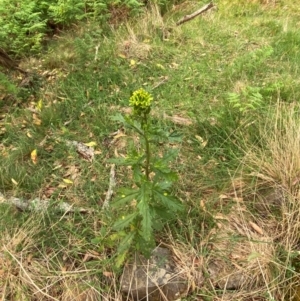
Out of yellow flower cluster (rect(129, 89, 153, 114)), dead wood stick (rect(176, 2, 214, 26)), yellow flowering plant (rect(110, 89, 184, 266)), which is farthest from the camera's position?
dead wood stick (rect(176, 2, 214, 26))

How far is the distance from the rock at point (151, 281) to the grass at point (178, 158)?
0.08 meters

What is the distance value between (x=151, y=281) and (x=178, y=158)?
1135 millimetres

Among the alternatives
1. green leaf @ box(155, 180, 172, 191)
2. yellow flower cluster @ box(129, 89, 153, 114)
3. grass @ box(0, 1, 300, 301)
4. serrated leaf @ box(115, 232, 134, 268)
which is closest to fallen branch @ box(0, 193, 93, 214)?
grass @ box(0, 1, 300, 301)

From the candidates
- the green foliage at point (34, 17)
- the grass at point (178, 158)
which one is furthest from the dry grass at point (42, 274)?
the green foliage at point (34, 17)

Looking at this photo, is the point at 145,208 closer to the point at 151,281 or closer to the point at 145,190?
the point at 145,190

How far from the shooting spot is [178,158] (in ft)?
10.1

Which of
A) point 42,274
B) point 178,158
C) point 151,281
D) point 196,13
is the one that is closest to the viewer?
point 151,281

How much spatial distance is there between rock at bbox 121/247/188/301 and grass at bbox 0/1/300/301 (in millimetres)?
82

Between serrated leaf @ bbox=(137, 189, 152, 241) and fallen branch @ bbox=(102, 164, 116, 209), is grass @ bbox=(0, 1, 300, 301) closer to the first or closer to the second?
fallen branch @ bbox=(102, 164, 116, 209)

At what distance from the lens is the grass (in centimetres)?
238

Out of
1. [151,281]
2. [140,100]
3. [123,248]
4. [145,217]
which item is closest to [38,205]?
[123,248]

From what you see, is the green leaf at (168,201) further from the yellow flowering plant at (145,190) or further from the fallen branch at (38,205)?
the fallen branch at (38,205)

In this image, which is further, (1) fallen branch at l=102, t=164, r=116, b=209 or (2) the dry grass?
(1) fallen branch at l=102, t=164, r=116, b=209

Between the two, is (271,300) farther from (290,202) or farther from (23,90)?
(23,90)
